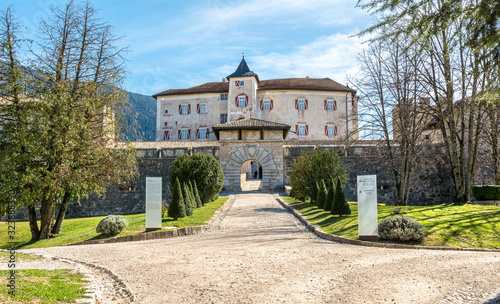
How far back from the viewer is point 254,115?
4509cm

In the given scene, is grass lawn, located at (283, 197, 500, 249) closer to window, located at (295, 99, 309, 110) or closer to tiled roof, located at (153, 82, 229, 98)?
window, located at (295, 99, 309, 110)

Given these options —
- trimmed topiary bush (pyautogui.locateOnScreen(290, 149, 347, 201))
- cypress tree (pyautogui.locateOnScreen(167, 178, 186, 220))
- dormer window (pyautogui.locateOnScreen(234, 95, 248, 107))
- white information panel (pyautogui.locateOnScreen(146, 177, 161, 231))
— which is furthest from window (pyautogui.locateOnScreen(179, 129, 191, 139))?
white information panel (pyautogui.locateOnScreen(146, 177, 161, 231))

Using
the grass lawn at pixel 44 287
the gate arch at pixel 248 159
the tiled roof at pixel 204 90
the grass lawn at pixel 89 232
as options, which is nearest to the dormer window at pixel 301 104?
the tiled roof at pixel 204 90

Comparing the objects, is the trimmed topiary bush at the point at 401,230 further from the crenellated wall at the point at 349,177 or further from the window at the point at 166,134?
the window at the point at 166,134

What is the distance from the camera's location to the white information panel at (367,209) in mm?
9391

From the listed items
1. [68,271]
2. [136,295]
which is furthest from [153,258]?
[136,295]

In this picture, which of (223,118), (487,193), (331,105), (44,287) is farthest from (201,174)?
(331,105)

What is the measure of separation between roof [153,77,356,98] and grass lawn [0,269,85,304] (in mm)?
41673

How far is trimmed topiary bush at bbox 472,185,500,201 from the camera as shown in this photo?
16.7 m

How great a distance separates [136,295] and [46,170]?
9.52 metres

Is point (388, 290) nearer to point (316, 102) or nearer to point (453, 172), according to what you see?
point (453, 172)

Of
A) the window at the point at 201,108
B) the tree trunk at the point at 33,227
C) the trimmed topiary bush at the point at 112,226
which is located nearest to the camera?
the trimmed topiary bush at the point at 112,226

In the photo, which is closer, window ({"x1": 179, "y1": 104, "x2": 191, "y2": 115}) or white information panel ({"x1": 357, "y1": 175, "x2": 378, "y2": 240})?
white information panel ({"x1": 357, "y1": 175, "x2": 378, "y2": 240})

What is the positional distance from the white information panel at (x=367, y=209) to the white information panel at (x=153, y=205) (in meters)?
5.96
